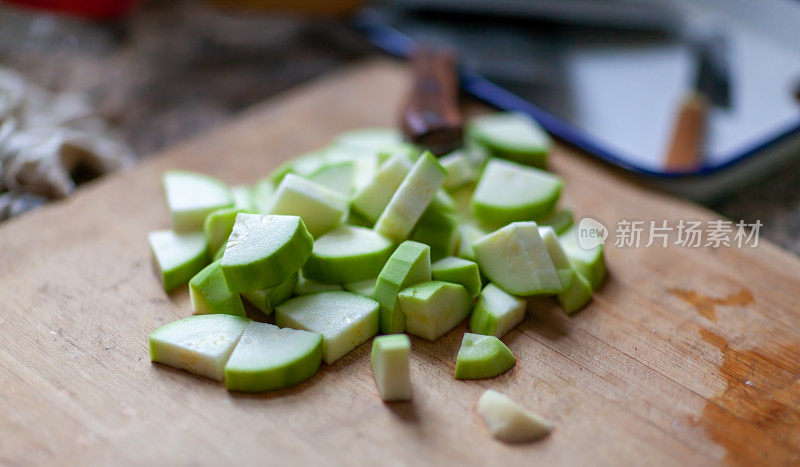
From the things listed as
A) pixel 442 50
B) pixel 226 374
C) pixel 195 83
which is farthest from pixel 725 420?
pixel 195 83

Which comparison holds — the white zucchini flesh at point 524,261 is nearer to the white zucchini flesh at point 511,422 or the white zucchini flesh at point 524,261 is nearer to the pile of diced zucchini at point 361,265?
the pile of diced zucchini at point 361,265

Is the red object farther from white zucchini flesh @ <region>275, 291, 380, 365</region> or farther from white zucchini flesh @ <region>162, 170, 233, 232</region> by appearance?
white zucchini flesh @ <region>275, 291, 380, 365</region>

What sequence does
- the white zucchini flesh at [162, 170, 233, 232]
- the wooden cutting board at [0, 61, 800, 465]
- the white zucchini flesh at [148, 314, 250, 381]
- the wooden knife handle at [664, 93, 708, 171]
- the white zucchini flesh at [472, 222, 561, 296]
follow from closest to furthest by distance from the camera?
the wooden cutting board at [0, 61, 800, 465] < the white zucchini flesh at [148, 314, 250, 381] < the white zucchini flesh at [472, 222, 561, 296] < the white zucchini flesh at [162, 170, 233, 232] < the wooden knife handle at [664, 93, 708, 171]

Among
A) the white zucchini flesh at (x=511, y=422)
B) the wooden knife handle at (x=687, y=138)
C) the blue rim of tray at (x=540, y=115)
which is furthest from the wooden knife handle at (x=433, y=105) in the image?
the white zucchini flesh at (x=511, y=422)

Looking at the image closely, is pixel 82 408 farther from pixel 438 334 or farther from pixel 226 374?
pixel 438 334

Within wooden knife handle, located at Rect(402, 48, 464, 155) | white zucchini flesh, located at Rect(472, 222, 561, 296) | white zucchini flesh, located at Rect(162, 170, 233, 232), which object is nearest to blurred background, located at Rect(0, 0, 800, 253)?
wooden knife handle, located at Rect(402, 48, 464, 155)

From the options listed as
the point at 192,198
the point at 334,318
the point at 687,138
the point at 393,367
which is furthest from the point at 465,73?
the point at 393,367
